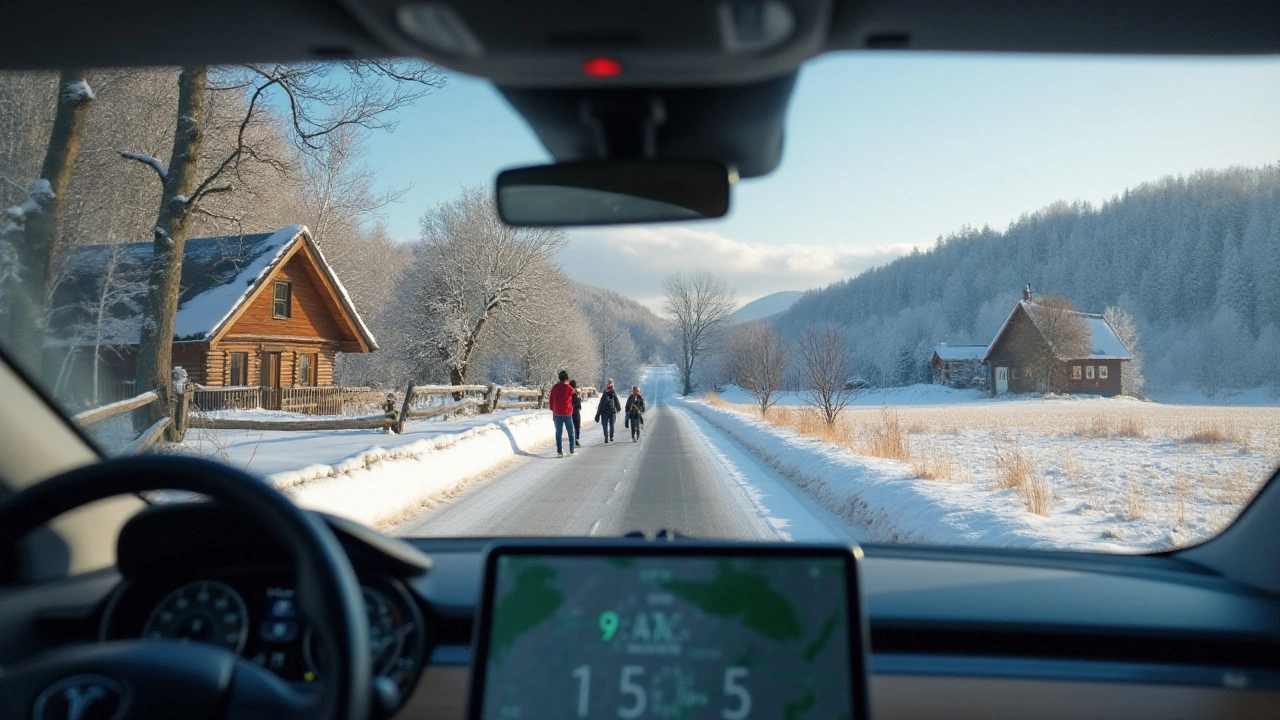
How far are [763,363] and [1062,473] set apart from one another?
16.0 meters

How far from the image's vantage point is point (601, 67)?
251cm

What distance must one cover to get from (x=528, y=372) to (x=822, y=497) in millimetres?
29770

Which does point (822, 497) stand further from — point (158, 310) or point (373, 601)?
point (158, 310)

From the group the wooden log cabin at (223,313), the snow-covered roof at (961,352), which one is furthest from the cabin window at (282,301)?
the snow-covered roof at (961,352)

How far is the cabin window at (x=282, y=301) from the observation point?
16.7 m

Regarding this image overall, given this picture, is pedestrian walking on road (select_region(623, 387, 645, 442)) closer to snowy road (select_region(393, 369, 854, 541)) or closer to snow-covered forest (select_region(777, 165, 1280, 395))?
snowy road (select_region(393, 369, 854, 541))

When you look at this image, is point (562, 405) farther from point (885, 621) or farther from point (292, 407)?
point (885, 621)

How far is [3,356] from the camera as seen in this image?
3.15 m

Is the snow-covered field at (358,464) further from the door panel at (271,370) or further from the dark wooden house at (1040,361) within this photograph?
the dark wooden house at (1040,361)

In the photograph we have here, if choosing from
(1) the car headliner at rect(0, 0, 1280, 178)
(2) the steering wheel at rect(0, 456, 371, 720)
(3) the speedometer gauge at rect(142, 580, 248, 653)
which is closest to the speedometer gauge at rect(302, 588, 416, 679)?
(3) the speedometer gauge at rect(142, 580, 248, 653)

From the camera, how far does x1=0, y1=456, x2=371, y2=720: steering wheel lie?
5.23 feet

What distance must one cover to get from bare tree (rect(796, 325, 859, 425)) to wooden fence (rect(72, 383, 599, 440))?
26.8 feet

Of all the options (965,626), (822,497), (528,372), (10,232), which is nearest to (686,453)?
(822,497)

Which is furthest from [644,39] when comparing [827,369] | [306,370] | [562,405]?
[306,370]
